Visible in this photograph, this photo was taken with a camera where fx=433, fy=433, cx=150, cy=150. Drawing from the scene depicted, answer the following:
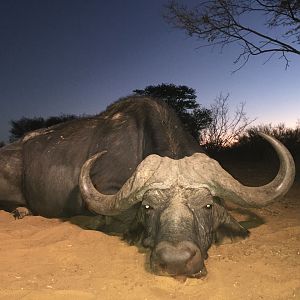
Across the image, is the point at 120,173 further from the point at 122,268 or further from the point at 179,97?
the point at 179,97

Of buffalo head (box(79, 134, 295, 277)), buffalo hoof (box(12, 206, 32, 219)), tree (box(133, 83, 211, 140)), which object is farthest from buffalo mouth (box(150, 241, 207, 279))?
tree (box(133, 83, 211, 140))

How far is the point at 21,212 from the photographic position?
6.60 m

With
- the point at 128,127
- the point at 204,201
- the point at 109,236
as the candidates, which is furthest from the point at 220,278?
the point at 128,127

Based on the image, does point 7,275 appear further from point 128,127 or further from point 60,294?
point 128,127

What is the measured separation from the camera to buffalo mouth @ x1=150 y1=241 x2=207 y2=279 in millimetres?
3385

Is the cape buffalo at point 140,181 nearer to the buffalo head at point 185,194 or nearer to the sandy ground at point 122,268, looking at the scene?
the buffalo head at point 185,194

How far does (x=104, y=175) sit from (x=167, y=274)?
237 cm

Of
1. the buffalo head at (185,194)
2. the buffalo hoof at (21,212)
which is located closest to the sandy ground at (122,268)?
the buffalo head at (185,194)

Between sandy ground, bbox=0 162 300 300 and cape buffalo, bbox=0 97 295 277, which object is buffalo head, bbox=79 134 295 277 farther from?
sandy ground, bbox=0 162 300 300

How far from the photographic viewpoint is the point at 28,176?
6840 millimetres

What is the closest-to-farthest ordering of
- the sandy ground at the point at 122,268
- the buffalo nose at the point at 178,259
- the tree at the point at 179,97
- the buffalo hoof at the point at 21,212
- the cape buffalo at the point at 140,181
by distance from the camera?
1. the sandy ground at the point at 122,268
2. the buffalo nose at the point at 178,259
3. the cape buffalo at the point at 140,181
4. the buffalo hoof at the point at 21,212
5. the tree at the point at 179,97

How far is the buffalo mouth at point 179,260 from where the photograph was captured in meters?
3.38

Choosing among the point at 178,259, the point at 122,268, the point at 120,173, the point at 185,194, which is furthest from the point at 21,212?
the point at 178,259

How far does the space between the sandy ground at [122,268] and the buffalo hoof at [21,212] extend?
48.1 inches
